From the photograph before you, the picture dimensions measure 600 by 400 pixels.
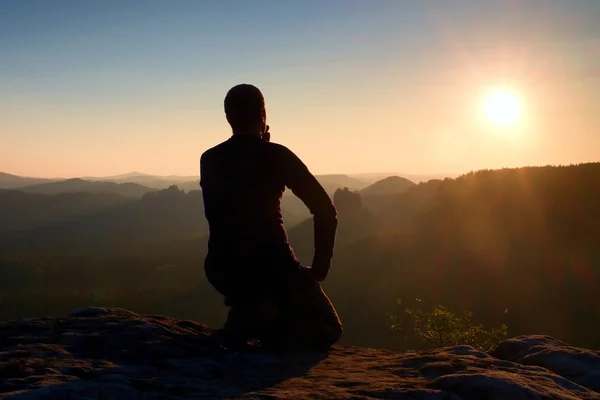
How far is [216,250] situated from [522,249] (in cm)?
3395

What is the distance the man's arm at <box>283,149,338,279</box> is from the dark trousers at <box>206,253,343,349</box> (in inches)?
20.8

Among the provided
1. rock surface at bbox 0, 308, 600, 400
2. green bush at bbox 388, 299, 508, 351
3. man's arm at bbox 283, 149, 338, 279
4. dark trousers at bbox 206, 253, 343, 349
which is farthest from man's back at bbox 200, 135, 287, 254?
green bush at bbox 388, 299, 508, 351

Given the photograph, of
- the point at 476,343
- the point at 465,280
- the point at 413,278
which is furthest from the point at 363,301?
the point at 476,343

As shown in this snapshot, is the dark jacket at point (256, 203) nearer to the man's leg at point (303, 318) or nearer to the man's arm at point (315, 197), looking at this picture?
the man's arm at point (315, 197)

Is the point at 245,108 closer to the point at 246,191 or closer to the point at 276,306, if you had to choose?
the point at 246,191

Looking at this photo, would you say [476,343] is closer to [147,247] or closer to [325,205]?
[325,205]

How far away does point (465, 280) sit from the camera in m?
35.0

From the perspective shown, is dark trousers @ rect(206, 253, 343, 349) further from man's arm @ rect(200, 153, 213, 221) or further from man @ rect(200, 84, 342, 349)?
man's arm @ rect(200, 153, 213, 221)

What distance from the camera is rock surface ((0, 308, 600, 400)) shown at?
376cm

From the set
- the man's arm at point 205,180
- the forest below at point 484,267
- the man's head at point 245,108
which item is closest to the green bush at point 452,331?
the man's arm at point 205,180

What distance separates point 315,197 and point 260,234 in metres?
0.78

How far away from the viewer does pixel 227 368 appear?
472cm

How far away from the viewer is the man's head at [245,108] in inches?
226

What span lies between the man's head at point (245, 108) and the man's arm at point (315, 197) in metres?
0.58
